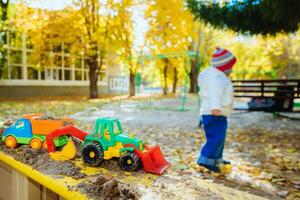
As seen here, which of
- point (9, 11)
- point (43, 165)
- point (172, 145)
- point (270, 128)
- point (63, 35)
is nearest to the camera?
point (43, 165)

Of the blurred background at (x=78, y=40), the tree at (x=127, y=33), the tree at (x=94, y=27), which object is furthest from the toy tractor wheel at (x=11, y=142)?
the tree at (x=127, y=33)

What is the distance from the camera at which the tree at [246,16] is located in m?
4.59

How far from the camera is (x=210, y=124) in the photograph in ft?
10.4

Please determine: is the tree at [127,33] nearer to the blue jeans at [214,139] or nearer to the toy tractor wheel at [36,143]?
the blue jeans at [214,139]

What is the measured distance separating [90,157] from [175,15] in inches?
615

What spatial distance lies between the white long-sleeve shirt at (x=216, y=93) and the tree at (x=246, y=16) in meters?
2.04

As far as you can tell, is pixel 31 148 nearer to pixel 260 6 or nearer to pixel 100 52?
pixel 260 6

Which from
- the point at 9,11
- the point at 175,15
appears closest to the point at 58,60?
the point at 9,11

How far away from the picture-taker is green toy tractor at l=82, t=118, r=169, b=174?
Answer: 1.59 metres

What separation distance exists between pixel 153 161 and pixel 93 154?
0.37m

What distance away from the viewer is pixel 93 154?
1.62 m

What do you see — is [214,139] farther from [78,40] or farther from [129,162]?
[78,40]

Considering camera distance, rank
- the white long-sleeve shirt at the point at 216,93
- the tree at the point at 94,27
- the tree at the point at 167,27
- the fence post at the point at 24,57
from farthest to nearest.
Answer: the tree at the point at 167,27 → the fence post at the point at 24,57 → the tree at the point at 94,27 → the white long-sleeve shirt at the point at 216,93

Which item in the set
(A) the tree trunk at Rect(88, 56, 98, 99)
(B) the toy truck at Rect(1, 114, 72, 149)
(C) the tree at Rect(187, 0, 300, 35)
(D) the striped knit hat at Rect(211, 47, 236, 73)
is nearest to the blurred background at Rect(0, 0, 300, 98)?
(A) the tree trunk at Rect(88, 56, 98, 99)
